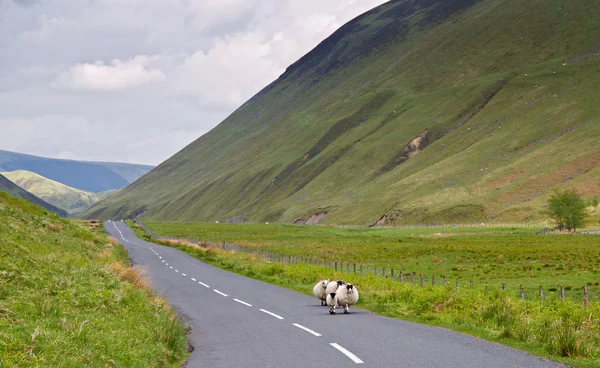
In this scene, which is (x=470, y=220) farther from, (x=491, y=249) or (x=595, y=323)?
(x=595, y=323)

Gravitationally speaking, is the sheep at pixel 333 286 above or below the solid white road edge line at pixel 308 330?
above

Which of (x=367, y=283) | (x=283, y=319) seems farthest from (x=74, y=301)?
(x=367, y=283)

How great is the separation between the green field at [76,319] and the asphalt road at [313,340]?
1196 mm

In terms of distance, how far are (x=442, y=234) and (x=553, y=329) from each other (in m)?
91.1

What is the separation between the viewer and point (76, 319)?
41.5 ft

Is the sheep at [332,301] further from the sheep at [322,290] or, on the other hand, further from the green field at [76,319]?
the green field at [76,319]

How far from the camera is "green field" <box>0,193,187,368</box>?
10203mm

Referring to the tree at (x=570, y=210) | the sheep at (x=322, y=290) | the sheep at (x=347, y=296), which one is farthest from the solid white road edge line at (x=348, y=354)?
the tree at (x=570, y=210)

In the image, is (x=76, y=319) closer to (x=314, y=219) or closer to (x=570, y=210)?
(x=570, y=210)

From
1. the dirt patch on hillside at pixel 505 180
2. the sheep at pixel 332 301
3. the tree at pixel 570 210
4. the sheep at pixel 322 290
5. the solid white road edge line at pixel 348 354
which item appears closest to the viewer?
the solid white road edge line at pixel 348 354

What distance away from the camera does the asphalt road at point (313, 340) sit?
12727 mm

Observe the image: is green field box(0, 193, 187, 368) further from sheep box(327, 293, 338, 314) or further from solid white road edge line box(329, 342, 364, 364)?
sheep box(327, 293, 338, 314)

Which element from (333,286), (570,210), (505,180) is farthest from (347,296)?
(505,180)

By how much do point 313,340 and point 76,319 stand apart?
5869mm
